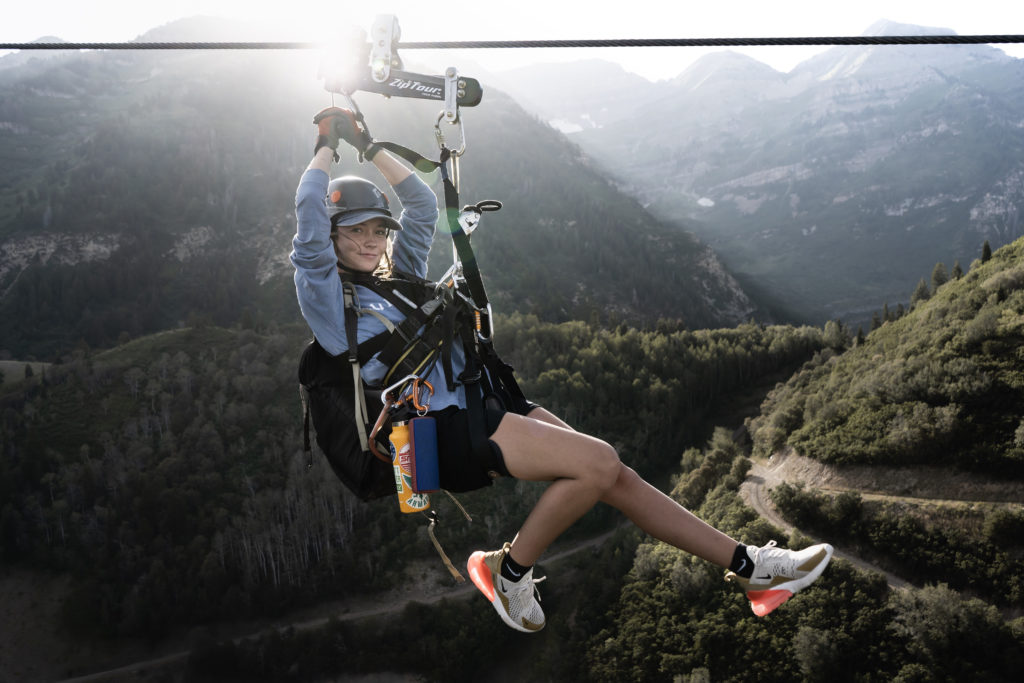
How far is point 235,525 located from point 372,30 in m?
66.2

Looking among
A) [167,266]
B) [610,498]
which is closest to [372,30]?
[610,498]

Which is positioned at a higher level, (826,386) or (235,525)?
(826,386)

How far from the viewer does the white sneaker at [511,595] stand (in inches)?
162

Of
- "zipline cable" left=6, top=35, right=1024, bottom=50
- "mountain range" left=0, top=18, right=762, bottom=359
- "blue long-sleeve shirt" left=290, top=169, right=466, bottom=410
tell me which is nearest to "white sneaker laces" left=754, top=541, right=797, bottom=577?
"blue long-sleeve shirt" left=290, top=169, right=466, bottom=410

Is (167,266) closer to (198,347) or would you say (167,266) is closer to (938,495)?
(198,347)

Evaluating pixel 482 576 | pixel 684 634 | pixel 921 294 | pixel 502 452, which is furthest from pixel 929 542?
pixel 921 294

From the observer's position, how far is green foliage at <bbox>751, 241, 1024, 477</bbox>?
35688 mm

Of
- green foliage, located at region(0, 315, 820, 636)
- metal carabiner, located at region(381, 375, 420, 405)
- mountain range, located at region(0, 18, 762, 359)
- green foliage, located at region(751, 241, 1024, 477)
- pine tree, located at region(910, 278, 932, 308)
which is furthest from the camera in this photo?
mountain range, located at region(0, 18, 762, 359)

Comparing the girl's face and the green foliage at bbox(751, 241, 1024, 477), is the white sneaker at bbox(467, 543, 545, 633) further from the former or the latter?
the green foliage at bbox(751, 241, 1024, 477)

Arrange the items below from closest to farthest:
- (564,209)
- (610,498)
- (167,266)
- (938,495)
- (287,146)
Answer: (610,498)
(938,495)
(167,266)
(287,146)
(564,209)

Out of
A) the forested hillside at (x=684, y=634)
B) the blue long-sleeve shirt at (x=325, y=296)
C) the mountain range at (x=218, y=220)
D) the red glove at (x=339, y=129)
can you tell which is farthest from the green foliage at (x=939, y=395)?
the mountain range at (x=218, y=220)

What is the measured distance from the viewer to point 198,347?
79.6 metres

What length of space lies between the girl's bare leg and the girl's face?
1528 mm

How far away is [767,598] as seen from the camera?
13.3 feet
